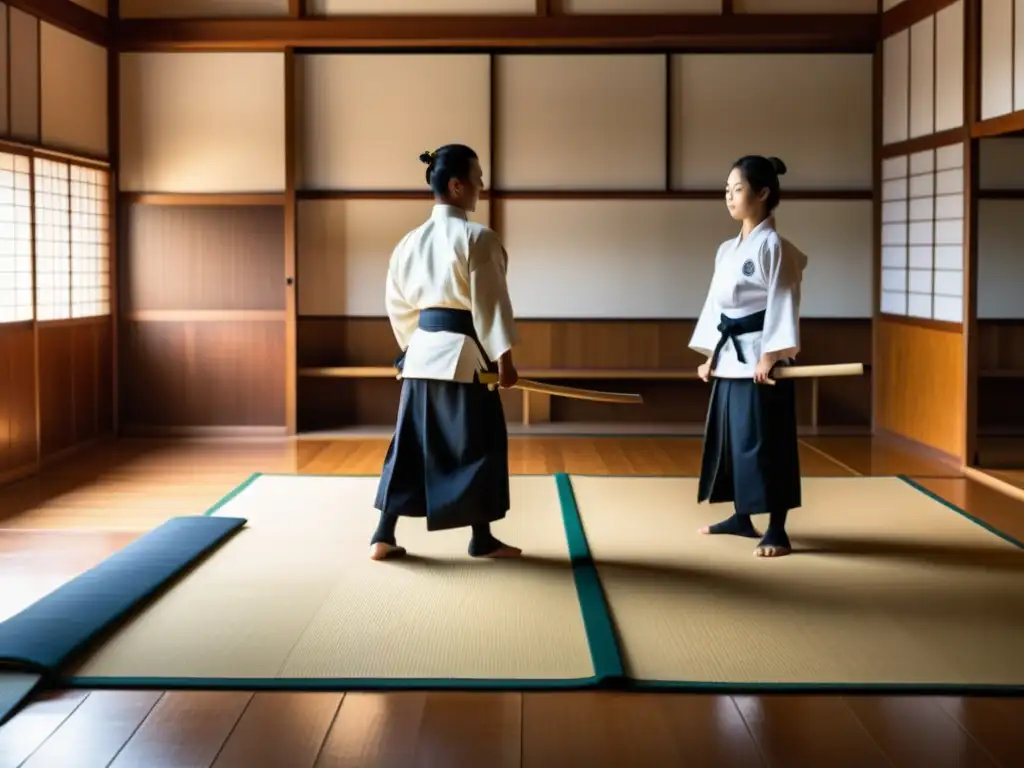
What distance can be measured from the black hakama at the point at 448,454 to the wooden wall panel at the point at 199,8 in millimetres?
4000

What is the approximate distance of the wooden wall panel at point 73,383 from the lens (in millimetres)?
6238

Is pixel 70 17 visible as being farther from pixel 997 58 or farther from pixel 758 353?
pixel 997 58

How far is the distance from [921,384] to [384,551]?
148 inches

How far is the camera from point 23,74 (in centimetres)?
590

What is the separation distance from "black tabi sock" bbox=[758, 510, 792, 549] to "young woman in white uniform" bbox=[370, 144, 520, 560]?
0.89m

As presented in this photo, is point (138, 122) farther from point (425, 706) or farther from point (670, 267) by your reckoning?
point (425, 706)

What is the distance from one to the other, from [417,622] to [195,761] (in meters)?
0.95

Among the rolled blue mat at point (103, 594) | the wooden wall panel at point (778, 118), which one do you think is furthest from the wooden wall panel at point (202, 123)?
the rolled blue mat at point (103, 594)

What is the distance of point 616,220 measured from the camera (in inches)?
295

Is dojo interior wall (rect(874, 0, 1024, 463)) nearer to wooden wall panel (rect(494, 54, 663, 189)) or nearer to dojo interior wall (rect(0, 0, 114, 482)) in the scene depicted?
wooden wall panel (rect(494, 54, 663, 189))

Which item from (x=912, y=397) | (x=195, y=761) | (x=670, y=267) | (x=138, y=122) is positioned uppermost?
(x=138, y=122)

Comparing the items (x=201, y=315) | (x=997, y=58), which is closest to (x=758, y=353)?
(x=997, y=58)

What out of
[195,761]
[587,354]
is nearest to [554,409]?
[587,354]

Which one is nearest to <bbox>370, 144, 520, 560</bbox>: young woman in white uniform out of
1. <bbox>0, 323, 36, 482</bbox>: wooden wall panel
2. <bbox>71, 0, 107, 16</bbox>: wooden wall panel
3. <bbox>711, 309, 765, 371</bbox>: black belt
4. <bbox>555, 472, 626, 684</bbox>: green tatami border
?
<bbox>555, 472, 626, 684</bbox>: green tatami border
